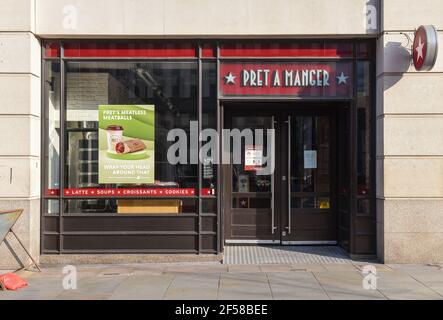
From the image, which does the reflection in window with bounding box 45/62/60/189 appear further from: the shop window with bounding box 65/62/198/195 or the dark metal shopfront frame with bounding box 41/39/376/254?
the shop window with bounding box 65/62/198/195

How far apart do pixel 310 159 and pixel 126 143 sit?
3.58 meters

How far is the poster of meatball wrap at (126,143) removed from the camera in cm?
991

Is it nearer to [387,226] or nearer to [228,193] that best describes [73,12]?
[228,193]

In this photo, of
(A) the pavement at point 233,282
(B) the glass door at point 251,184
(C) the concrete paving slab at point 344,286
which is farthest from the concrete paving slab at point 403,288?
(B) the glass door at point 251,184

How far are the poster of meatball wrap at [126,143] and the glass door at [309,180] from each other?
271 centimetres

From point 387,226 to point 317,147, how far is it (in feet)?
7.49

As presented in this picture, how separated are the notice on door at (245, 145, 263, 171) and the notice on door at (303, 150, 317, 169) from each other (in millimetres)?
871

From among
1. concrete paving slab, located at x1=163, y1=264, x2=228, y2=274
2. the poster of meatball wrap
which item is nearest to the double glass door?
concrete paving slab, located at x1=163, y1=264, x2=228, y2=274

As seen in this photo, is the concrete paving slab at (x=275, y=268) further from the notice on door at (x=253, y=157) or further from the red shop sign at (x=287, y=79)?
the red shop sign at (x=287, y=79)

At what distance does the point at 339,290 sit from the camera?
777cm

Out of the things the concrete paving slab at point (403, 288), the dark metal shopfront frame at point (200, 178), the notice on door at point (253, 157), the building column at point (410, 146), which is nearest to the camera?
the concrete paving slab at point (403, 288)

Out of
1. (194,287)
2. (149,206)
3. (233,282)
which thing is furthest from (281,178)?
(194,287)

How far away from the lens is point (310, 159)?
11.1 meters

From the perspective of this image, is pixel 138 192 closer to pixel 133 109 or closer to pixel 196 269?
pixel 133 109
